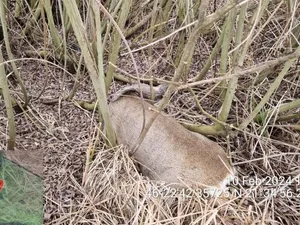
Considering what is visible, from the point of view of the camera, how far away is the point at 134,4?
1.97 m

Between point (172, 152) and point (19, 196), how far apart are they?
1.54 feet

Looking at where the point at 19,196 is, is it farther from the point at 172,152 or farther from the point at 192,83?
the point at 192,83

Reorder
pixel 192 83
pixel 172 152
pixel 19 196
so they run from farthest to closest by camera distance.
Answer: pixel 172 152
pixel 19 196
pixel 192 83

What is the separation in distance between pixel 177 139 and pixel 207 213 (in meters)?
0.26

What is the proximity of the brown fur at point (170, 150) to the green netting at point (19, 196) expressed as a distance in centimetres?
33

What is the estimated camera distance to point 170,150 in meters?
1.29

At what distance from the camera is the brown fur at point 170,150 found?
4.07 feet

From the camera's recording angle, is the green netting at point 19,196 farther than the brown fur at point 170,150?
No

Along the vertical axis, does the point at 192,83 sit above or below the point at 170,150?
above

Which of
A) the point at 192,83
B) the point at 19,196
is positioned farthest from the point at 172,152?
the point at 19,196

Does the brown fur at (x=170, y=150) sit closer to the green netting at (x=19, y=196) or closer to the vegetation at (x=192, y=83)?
the vegetation at (x=192, y=83)

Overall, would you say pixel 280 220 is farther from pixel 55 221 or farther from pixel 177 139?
pixel 55 221

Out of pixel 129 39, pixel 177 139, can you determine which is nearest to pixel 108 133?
pixel 177 139

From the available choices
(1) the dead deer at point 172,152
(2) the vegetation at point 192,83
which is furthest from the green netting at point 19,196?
(1) the dead deer at point 172,152
